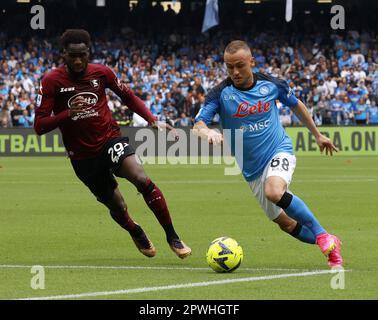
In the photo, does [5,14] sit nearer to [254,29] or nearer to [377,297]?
[254,29]

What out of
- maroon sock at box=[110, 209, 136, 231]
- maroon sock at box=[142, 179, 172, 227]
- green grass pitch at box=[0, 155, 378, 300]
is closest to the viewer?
green grass pitch at box=[0, 155, 378, 300]

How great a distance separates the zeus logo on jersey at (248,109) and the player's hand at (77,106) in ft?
5.39

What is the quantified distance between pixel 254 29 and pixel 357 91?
410 inches

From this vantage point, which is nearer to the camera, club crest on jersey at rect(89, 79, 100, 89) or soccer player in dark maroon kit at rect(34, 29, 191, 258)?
soccer player in dark maroon kit at rect(34, 29, 191, 258)

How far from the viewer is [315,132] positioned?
432 inches

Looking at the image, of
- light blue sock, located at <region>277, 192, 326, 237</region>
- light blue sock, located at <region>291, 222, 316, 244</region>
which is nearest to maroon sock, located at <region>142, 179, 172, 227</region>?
light blue sock, located at <region>291, 222, 316, 244</region>

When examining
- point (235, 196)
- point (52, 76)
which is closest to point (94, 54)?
point (235, 196)

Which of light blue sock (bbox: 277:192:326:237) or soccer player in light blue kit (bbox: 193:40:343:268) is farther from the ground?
soccer player in light blue kit (bbox: 193:40:343:268)

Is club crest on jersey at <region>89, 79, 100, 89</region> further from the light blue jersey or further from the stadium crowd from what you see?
the stadium crowd

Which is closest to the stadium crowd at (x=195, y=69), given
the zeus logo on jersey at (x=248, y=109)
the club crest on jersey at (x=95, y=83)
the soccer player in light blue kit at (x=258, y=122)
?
the club crest on jersey at (x=95, y=83)

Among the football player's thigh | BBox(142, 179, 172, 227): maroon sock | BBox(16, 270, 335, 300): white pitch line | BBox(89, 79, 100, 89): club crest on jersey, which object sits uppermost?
BBox(89, 79, 100, 89): club crest on jersey

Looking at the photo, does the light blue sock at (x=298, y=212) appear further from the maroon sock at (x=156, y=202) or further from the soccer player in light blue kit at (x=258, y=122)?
the maroon sock at (x=156, y=202)

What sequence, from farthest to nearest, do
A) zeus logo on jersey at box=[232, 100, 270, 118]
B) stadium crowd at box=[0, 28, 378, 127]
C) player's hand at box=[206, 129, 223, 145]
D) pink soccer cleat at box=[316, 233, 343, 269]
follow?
stadium crowd at box=[0, 28, 378, 127] < zeus logo on jersey at box=[232, 100, 270, 118] < pink soccer cleat at box=[316, 233, 343, 269] < player's hand at box=[206, 129, 223, 145]

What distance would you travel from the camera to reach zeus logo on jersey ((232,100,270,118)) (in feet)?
35.4
